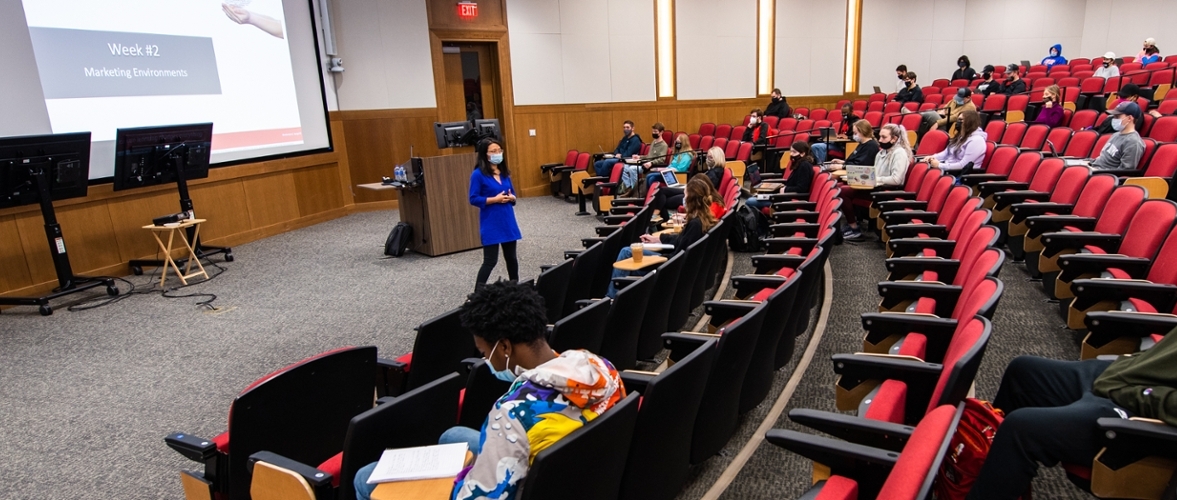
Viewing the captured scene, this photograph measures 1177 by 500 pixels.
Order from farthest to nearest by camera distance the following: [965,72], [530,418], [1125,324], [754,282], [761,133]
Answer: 1. [965,72]
2. [761,133]
3. [754,282]
4. [1125,324]
5. [530,418]

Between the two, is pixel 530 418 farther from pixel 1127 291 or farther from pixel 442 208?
pixel 442 208

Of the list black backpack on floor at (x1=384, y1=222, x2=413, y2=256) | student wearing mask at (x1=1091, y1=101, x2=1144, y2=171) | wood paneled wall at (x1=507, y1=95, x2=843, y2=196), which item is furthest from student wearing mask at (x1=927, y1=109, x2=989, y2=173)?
wood paneled wall at (x1=507, y1=95, x2=843, y2=196)

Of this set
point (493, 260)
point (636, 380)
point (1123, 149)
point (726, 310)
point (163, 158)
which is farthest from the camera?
point (163, 158)

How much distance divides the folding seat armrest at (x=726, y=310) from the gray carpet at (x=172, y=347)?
6.56 feet

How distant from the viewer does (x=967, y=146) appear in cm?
568

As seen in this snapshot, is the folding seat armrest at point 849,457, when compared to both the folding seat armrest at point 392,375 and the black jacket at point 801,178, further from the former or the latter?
the black jacket at point 801,178

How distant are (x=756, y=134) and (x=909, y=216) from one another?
5785 millimetres

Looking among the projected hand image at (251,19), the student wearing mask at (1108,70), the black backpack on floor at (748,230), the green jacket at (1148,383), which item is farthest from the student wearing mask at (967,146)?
the projected hand image at (251,19)

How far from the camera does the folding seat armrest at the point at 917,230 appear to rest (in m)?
3.71

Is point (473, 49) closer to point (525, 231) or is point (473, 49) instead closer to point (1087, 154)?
point (525, 231)

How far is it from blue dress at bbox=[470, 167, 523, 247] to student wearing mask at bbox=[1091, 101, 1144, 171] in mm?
4459

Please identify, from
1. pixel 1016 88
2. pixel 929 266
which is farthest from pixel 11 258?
pixel 1016 88

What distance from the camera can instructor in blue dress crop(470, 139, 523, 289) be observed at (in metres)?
4.58

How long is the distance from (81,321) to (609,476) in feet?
16.5
